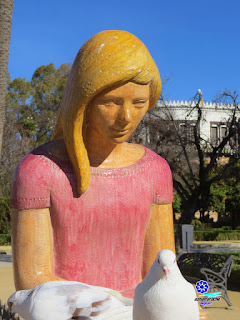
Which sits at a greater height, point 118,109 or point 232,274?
point 118,109

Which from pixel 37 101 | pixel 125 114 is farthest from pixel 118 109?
pixel 37 101

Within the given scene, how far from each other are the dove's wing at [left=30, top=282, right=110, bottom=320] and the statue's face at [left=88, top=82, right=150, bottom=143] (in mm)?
855

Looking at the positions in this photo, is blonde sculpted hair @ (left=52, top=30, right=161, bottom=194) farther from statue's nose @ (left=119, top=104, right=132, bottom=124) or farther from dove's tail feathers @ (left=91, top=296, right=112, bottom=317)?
dove's tail feathers @ (left=91, top=296, right=112, bottom=317)

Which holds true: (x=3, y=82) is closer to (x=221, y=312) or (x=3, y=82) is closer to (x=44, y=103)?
(x=221, y=312)

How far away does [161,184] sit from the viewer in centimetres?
252

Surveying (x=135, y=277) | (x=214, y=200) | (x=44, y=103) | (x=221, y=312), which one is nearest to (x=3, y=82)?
(x=221, y=312)

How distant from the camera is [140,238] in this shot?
246cm

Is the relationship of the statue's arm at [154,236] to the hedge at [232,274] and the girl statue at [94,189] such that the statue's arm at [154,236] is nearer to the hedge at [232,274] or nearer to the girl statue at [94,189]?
the girl statue at [94,189]

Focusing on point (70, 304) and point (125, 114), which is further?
point (125, 114)

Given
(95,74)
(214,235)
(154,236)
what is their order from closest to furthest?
(95,74) < (154,236) < (214,235)

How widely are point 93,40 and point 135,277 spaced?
131cm

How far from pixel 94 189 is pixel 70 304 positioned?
74cm

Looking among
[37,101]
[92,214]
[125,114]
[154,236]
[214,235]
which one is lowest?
[214,235]

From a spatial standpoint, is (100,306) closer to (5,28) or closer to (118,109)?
(118,109)
